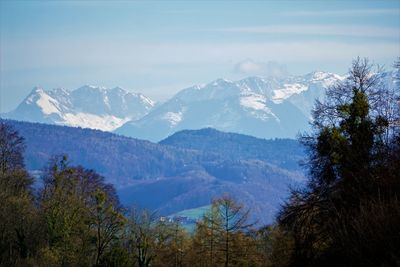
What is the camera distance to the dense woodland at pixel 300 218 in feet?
85.7

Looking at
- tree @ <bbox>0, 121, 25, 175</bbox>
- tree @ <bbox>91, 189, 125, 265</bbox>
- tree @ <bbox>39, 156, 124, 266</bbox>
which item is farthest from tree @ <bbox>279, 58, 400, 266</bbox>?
tree @ <bbox>0, 121, 25, 175</bbox>

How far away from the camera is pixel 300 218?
103ft

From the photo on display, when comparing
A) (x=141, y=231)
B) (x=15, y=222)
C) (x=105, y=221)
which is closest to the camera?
(x=15, y=222)

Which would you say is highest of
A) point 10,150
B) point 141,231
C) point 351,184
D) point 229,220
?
point 10,150

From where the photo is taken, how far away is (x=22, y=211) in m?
60.3

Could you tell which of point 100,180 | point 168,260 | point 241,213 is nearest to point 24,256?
point 168,260

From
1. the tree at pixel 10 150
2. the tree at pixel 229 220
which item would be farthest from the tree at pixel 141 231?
the tree at pixel 10 150

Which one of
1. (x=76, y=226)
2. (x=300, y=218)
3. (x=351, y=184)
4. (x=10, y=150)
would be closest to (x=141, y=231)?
(x=76, y=226)

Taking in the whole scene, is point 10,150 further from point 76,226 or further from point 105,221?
point 76,226

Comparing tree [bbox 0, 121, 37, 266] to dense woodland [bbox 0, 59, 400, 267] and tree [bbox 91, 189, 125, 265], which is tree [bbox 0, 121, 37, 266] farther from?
tree [bbox 91, 189, 125, 265]

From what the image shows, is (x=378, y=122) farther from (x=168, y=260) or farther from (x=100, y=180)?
(x=100, y=180)

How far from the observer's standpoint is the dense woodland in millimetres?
26125

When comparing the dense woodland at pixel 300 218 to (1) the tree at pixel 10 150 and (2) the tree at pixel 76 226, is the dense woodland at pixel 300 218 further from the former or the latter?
(1) the tree at pixel 10 150

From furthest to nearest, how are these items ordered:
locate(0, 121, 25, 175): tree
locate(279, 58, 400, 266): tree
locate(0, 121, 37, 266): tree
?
locate(0, 121, 25, 175): tree, locate(0, 121, 37, 266): tree, locate(279, 58, 400, 266): tree
